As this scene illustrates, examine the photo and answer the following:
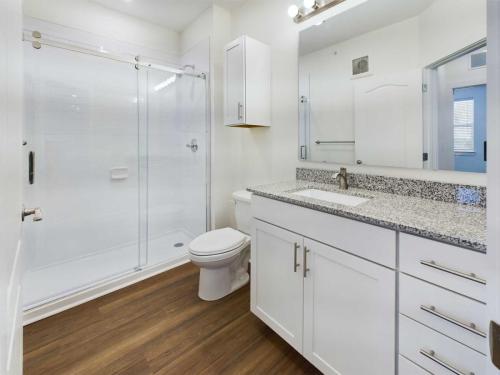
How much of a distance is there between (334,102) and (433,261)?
1.22 meters

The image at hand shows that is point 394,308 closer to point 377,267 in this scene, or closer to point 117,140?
point 377,267

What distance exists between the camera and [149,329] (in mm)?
1624

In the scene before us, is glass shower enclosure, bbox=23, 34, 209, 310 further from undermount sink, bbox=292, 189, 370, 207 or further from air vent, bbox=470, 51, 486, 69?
air vent, bbox=470, 51, 486, 69

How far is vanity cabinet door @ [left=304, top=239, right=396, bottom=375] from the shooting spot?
954mm

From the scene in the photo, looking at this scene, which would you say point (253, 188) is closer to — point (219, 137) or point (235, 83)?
point (235, 83)

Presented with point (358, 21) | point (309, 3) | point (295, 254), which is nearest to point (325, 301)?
point (295, 254)

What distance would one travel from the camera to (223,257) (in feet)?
5.97

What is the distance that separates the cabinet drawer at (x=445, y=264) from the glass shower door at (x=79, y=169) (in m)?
2.16

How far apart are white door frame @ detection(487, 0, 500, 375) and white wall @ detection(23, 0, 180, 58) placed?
303cm

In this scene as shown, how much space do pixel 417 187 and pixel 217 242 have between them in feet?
4.41

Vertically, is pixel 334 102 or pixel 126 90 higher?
pixel 126 90

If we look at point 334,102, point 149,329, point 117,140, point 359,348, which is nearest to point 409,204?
point 359,348

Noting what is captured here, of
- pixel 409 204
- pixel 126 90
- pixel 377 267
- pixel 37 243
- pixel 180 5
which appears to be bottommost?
pixel 37 243

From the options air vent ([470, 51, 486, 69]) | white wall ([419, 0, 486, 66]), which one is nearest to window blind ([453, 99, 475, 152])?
air vent ([470, 51, 486, 69])
